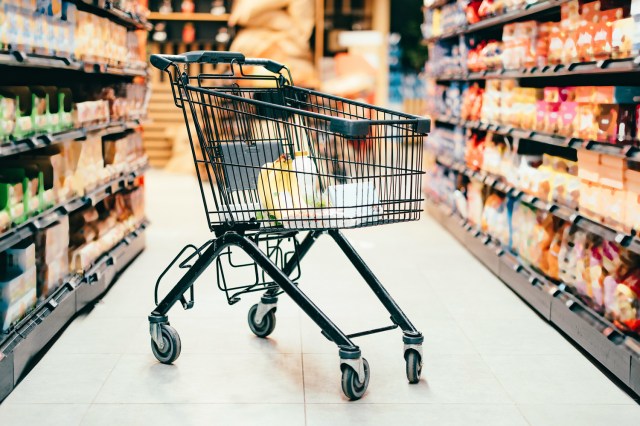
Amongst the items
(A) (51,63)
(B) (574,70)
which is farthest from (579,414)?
(A) (51,63)

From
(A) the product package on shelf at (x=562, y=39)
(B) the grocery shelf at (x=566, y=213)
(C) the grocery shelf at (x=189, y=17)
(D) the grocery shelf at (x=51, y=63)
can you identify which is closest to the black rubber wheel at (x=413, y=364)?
(B) the grocery shelf at (x=566, y=213)

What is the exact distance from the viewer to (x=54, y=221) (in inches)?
136

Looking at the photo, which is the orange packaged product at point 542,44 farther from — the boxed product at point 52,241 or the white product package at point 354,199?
the boxed product at point 52,241

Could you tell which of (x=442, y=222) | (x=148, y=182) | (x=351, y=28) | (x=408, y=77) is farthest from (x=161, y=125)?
(x=442, y=222)

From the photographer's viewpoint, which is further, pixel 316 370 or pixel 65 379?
pixel 316 370

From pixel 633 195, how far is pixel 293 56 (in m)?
7.09

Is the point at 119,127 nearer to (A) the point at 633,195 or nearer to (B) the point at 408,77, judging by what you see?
(A) the point at 633,195

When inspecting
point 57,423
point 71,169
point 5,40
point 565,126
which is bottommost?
point 57,423

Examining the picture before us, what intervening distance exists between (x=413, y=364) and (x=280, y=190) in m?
0.79

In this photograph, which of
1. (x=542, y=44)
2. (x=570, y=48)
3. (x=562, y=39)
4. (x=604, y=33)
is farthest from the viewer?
(x=542, y=44)

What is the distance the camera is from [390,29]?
1159 centimetres

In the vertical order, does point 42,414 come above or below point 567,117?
below

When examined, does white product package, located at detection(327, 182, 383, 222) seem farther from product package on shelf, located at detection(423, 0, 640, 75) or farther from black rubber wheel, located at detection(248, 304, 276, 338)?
product package on shelf, located at detection(423, 0, 640, 75)

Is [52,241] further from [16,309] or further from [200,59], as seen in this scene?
[200,59]
